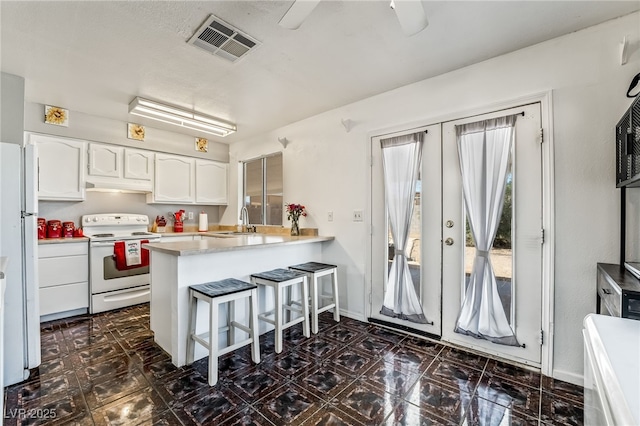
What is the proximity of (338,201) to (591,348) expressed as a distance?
2.70m

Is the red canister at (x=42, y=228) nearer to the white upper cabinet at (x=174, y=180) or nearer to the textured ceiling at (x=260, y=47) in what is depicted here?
the white upper cabinet at (x=174, y=180)

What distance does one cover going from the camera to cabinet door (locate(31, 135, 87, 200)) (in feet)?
11.0

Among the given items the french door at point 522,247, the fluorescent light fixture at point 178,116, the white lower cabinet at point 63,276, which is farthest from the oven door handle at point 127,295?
the french door at point 522,247

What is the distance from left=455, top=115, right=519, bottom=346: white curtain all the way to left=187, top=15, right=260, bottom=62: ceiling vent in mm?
1936

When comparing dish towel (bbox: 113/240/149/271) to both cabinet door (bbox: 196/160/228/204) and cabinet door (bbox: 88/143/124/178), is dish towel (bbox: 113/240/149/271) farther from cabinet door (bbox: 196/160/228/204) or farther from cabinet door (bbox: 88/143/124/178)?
cabinet door (bbox: 196/160/228/204)

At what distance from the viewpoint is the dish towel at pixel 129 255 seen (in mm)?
3547

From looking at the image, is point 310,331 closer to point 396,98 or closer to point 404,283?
point 404,283

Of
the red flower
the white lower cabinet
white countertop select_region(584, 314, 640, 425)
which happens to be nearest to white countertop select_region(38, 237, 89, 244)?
the white lower cabinet

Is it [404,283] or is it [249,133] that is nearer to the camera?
[404,283]

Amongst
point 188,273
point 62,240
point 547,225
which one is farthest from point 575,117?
point 62,240

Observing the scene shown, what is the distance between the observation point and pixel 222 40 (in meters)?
2.15

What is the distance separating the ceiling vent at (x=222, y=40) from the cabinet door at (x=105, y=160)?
2569 mm

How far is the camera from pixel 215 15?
1.89m

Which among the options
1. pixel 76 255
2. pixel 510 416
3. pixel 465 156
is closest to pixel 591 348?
pixel 510 416
